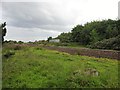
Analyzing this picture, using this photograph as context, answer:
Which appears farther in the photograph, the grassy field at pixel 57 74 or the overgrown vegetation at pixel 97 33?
the overgrown vegetation at pixel 97 33

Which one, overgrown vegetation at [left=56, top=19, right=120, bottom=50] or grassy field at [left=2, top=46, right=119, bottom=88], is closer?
grassy field at [left=2, top=46, right=119, bottom=88]

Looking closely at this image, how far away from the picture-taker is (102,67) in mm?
21469

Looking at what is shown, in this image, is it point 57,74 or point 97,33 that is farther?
point 97,33

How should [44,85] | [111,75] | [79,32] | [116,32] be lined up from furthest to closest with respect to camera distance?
[79,32] → [116,32] → [111,75] → [44,85]

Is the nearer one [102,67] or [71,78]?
[71,78]

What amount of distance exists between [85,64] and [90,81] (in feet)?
15.4

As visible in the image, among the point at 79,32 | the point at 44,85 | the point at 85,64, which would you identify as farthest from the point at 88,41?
the point at 44,85

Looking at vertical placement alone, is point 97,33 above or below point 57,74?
above

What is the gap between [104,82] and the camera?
1750 centimetres

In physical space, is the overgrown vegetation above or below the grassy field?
above

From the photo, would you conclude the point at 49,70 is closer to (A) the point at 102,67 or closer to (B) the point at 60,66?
(B) the point at 60,66

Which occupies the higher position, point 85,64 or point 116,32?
point 116,32

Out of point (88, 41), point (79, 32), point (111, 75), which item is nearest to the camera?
point (111, 75)

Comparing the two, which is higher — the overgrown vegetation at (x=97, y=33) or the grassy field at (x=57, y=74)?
the overgrown vegetation at (x=97, y=33)
